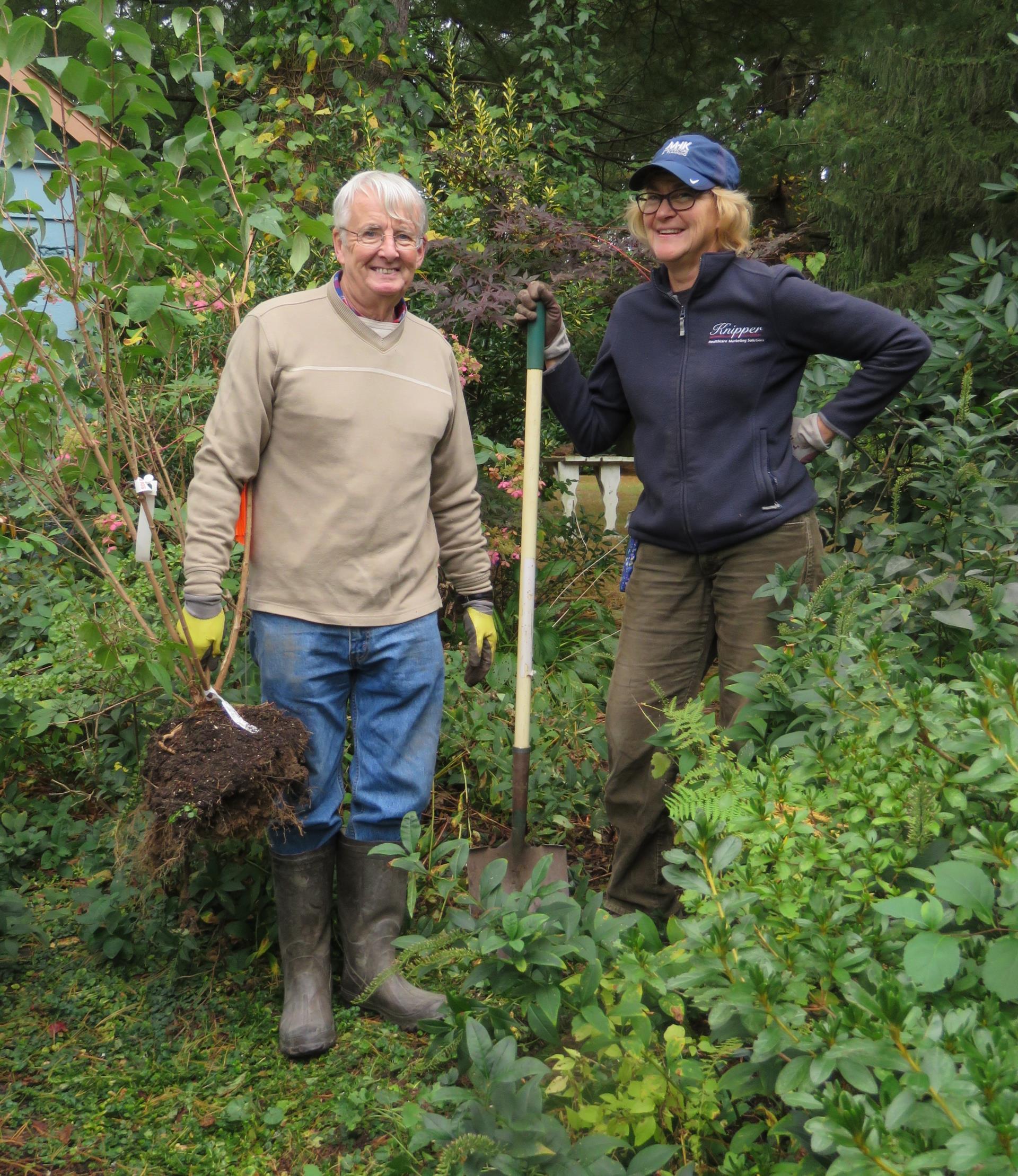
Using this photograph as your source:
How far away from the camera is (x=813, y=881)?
163 centimetres

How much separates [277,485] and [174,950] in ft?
4.61

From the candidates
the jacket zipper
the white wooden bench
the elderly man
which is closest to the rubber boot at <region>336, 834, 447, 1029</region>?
the elderly man

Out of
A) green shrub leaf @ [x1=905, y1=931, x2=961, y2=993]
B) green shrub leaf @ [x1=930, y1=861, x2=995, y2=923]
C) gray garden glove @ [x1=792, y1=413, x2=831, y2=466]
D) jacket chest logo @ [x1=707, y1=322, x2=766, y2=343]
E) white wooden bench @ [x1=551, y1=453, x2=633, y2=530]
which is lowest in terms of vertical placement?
white wooden bench @ [x1=551, y1=453, x2=633, y2=530]

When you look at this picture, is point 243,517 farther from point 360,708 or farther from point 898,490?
point 898,490

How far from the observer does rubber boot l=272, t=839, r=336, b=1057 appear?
9.24 ft

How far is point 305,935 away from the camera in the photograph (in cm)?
288

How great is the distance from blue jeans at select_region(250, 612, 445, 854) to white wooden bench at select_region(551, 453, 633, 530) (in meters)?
3.08

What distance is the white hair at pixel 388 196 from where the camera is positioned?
2629 millimetres

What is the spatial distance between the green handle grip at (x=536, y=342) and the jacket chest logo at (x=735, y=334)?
1.62 feet

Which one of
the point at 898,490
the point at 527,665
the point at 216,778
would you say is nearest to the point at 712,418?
the point at 898,490

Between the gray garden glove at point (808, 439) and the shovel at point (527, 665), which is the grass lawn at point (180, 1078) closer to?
the shovel at point (527, 665)

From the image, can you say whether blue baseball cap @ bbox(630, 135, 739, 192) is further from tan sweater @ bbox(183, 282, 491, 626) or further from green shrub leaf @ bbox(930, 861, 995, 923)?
green shrub leaf @ bbox(930, 861, 995, 923)

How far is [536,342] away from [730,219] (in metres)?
0.60

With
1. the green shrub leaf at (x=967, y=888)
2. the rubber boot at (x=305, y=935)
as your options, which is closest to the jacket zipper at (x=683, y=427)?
the rubber boot at (x=305, y=935)
